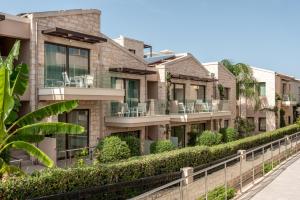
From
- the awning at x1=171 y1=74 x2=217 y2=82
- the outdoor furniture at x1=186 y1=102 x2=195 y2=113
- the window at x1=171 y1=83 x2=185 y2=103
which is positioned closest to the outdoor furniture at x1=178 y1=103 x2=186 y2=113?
the outdoor furniture at x1=186 y1=102 x2=195 y2=113

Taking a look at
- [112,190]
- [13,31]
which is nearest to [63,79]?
[13,31]

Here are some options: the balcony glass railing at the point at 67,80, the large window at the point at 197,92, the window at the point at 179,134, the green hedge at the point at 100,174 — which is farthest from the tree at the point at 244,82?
the balcony glass railing at the point at 67,80

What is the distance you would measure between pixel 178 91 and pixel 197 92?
2874 millimetres

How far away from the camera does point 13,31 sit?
15656mm

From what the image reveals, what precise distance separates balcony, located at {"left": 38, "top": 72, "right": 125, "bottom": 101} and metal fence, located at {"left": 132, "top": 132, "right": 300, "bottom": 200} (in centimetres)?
605

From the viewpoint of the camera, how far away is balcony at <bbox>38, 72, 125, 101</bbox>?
15927 mm

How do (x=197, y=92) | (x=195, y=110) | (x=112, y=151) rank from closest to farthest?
(x=112, y=151)
(x=195, y=110)
(x=197, y=92)

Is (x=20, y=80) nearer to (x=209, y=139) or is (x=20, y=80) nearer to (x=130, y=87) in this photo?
(x=130, y=87)

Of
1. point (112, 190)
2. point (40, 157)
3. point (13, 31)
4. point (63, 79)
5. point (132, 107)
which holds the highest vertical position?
point (13, 31)

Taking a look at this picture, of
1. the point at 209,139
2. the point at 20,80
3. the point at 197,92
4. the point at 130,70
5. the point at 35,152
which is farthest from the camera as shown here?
the point at 197,92

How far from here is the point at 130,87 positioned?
74.3 feet

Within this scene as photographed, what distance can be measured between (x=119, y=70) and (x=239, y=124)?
1847 cm

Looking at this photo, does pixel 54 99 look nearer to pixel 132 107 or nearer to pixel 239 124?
pixel 132 107

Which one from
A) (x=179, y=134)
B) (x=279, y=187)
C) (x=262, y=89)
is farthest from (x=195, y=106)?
(x=262, y=89)
